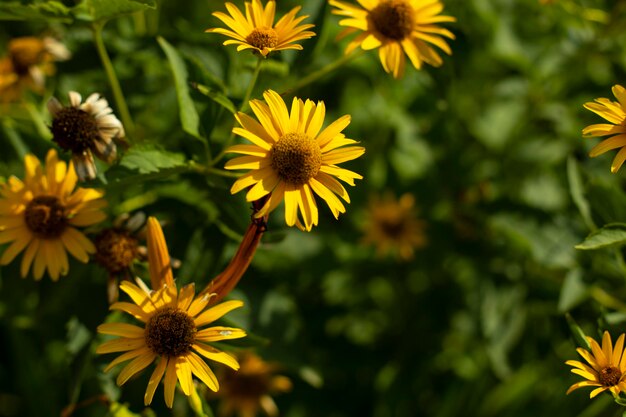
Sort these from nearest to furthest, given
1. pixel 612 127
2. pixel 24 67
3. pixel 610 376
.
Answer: pixel 610 376 → pixel 612 127 → pixel 24 67

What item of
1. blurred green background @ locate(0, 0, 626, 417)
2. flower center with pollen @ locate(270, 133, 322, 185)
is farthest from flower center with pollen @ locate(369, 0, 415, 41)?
flower center with pollen @ locate(270, 133, 322, 185)

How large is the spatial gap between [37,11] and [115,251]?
0.66 meters

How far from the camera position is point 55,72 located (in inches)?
100

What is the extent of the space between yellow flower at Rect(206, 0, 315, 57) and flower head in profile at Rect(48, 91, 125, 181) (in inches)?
15.6

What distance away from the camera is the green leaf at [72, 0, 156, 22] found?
65.8 inches

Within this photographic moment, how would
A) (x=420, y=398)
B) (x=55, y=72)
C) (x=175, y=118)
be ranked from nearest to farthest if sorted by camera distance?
1. (x=175, y=118)
2. (x=55, y=72)
3. (x=420, y=398)

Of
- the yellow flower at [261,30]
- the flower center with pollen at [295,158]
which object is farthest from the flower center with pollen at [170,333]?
the yellow flower at [261,30]

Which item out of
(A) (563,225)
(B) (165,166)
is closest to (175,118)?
(B) (165,166)

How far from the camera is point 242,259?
1.58m

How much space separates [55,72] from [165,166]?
47.7 inches

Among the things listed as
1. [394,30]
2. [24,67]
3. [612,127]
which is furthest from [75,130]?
[612,127]

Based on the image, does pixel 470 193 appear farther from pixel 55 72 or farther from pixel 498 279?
pixel 55 72

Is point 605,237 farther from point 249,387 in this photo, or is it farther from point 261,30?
point 249,387

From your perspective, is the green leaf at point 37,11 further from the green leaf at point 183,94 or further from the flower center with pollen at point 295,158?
the flower center with pollen at point 295,158
